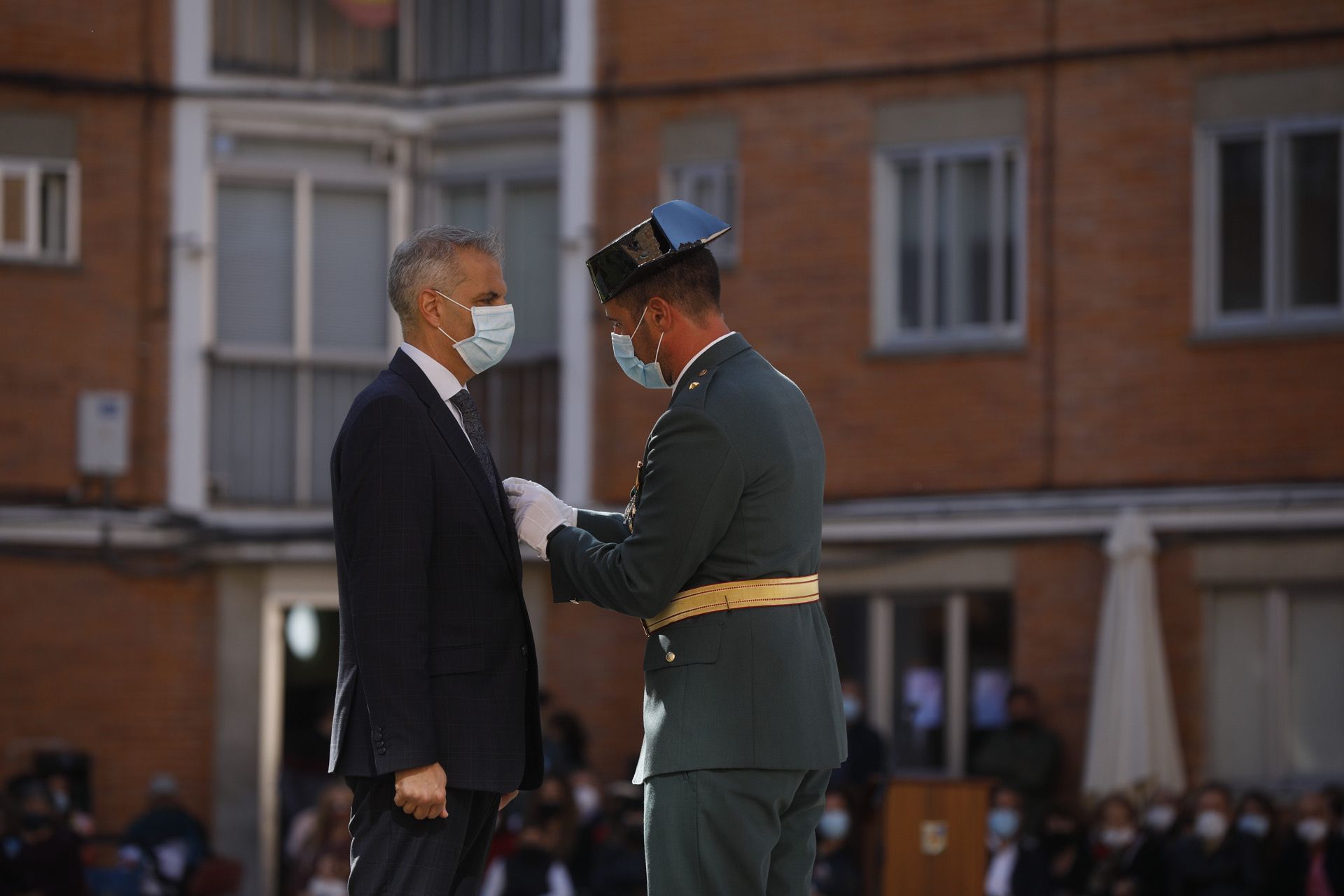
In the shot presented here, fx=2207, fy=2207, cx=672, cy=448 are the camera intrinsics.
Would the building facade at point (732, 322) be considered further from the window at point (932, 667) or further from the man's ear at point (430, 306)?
the man's ear at point (430, 306)

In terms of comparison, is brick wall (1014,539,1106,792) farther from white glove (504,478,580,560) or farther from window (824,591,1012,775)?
white glove (504,478,580,560)

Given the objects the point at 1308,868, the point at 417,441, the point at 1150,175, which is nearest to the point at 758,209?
the point at 1150,175

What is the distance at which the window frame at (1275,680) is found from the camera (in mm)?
16484

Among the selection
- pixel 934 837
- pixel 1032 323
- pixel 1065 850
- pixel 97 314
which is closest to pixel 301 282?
pixel 97 314

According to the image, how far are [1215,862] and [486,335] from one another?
9609 millimetres

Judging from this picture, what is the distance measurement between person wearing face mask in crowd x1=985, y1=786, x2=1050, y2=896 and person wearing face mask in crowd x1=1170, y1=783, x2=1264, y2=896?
874 millimetres

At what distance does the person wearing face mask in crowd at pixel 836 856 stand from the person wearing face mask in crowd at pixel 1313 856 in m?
2.75

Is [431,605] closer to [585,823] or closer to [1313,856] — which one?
[1313,856]

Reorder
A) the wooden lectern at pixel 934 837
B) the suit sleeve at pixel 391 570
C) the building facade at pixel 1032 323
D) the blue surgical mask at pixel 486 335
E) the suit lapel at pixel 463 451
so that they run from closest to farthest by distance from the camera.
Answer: the suit sleeve at pixel 391 570, the suit lapel at pixel 463 451, the blue surgical mask at pixel 486 335, the wooden lectern at pixel 934 837, the building facade at pixel 1032 323

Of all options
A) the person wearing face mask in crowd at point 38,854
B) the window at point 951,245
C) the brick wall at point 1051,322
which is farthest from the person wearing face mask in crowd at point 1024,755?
the person wearing face mask in crowd at point 38,854

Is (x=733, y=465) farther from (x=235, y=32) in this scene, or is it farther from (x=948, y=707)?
(x=235, y=32)

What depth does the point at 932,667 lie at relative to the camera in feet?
58.3

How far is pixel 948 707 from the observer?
17.7m

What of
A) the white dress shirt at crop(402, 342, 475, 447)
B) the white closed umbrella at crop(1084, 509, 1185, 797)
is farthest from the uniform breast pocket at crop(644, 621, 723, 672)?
the white closed umbrella at crop(1084, 509, 1185, 797)
